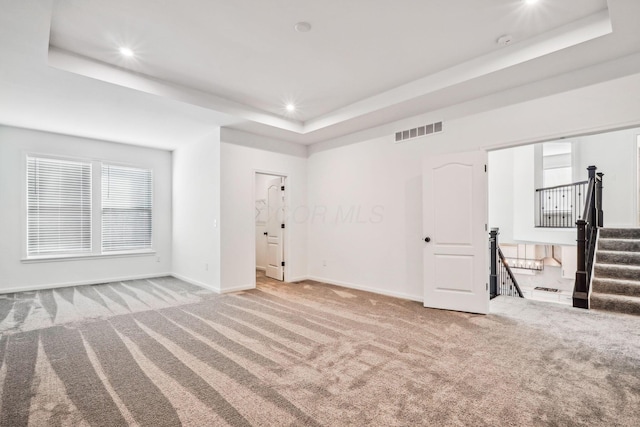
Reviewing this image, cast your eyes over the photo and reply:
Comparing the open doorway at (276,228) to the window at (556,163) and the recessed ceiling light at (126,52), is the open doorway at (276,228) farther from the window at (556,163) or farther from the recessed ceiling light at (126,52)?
the window at (556,163)

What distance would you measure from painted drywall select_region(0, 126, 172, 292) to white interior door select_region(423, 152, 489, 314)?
5605mm

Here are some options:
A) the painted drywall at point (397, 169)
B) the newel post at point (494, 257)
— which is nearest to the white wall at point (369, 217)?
the painted drywall at point (397, 169)

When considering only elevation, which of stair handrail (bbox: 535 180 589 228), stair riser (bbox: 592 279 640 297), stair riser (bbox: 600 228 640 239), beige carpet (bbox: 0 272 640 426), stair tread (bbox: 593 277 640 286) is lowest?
beige carpet (bbox: 0 272 640 426)

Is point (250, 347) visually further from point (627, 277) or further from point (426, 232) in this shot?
point (627, 277)

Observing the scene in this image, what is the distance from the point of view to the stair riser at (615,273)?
14.4ft

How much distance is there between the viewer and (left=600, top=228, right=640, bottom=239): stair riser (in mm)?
5117

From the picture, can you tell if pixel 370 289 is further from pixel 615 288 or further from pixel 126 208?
pixel 126 208

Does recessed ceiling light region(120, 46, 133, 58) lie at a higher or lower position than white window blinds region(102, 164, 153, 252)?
higher

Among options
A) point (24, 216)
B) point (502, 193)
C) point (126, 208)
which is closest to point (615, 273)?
point (502, 193)

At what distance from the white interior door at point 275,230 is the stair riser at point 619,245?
5.56 metres

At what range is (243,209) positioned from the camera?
5.59 m

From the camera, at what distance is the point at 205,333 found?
134 inches

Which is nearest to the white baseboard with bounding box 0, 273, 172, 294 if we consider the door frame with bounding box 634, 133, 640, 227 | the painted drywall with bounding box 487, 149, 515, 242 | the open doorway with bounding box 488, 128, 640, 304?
the open doorway with bounding box 488, 128, 640, 304

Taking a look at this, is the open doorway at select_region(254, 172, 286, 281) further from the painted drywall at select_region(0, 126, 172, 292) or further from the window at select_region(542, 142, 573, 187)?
the window at select_region(542, 142, 573, 187)
